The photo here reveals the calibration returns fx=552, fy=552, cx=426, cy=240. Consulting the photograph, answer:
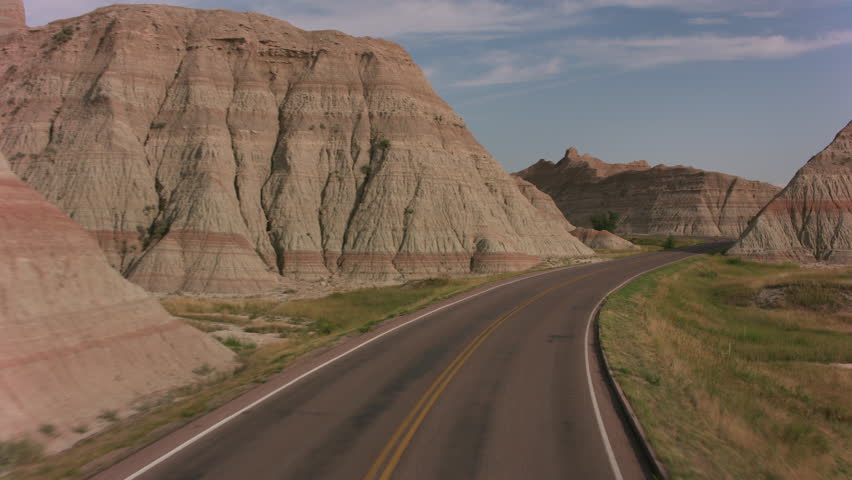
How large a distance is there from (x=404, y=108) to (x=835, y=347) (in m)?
46.4

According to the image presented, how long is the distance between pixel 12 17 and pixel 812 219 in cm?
9156

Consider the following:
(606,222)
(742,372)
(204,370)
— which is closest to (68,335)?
(204,370)

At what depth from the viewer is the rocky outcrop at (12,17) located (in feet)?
206

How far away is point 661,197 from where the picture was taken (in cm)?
11988

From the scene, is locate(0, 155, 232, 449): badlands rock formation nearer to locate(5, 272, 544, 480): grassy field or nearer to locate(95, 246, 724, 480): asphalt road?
locate(5, 272, 544, 480): grassy field

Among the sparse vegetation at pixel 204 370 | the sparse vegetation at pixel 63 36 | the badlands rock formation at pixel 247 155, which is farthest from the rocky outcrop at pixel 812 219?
the sparse vegetation at pixel 63 36

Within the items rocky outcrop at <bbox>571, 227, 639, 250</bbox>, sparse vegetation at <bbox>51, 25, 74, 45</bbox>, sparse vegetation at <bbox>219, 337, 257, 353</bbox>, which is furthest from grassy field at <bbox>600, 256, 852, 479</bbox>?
sparse vegetation at <bbox>51, 25, 74, 45</bbox>

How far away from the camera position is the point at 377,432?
9844 mm

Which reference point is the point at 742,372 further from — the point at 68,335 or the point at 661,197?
the point at 661,197

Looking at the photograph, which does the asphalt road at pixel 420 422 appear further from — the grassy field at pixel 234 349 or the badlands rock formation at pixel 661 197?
the badlands rock formation at pixel 661 197

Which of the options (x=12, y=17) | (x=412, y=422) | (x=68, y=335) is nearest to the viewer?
(x=412, y=422)

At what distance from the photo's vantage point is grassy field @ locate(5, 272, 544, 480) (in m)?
9.65

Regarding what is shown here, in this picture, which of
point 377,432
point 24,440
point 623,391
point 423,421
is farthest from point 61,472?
point 623,391

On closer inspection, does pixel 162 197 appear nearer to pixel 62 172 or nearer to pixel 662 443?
pixel 62 172
